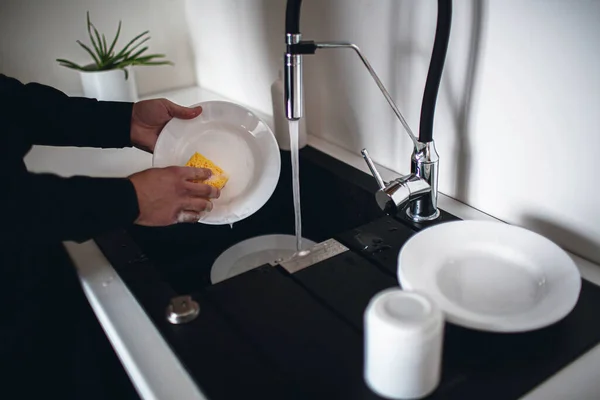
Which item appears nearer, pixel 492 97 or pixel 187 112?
pixel 492 97

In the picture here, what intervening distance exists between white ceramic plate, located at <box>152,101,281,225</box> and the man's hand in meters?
0.07

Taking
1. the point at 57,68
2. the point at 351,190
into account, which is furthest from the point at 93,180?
the point at 57,68

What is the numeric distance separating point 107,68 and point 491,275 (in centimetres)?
126

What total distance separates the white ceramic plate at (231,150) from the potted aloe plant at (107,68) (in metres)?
0.62

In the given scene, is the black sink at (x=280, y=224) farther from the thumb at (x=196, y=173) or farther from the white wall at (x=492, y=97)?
the thumb at (x=196, y=173)

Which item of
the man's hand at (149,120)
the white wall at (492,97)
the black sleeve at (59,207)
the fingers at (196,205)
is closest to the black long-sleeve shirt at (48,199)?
the black sleeve at (59,207)

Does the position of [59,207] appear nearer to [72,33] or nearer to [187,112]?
[187,112]

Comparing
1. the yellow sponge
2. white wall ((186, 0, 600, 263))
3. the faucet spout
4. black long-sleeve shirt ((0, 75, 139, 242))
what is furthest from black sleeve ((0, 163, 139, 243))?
white wall ((186, 0, 600, 263))

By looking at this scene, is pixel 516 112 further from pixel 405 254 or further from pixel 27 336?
pixel 27 336

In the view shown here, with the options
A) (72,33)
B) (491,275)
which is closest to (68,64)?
(72,33)

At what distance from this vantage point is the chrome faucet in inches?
37.6

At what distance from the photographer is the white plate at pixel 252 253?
1235 millimetres

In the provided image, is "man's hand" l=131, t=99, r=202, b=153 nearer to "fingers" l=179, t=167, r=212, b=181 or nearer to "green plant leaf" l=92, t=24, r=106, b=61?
"fingers" l=179, t=167, r=212, b=181

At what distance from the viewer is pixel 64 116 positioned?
1.11 m
